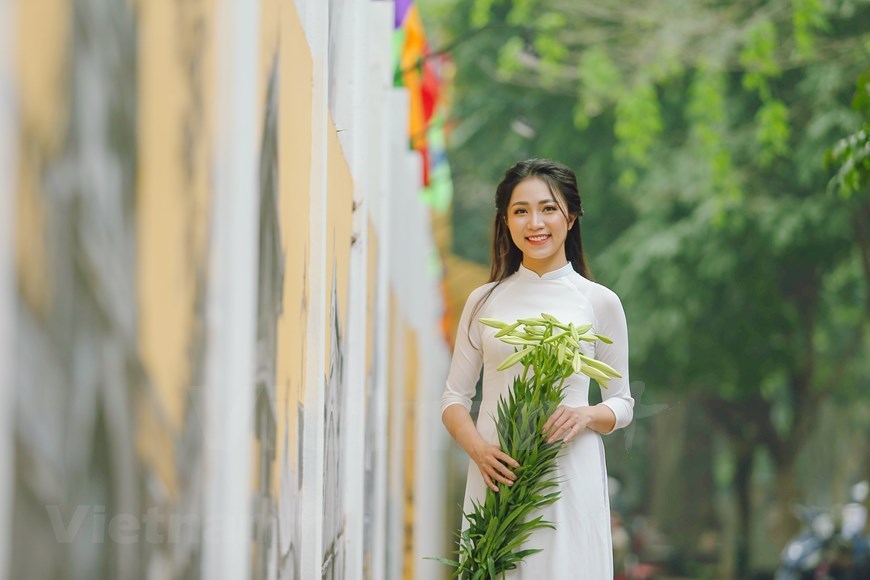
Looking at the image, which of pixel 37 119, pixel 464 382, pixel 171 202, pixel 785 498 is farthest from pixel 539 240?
pixel 785 498

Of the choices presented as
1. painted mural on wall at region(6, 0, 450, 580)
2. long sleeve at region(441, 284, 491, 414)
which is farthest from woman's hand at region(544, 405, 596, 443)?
painted mural on wall at region(6, 0, 450, 580)

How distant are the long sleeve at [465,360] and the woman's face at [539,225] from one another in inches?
7.2

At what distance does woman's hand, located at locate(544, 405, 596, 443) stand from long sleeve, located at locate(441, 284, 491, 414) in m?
0.37

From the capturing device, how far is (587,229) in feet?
70.8

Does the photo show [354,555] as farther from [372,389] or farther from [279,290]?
[279,290]

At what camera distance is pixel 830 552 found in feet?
60.4

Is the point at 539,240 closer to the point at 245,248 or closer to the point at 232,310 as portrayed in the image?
the point at 245,248

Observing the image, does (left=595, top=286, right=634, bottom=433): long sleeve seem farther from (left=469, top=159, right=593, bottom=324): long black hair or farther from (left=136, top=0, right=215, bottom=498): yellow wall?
(left=136, top=0, right=215, bottom=498): yellow wall

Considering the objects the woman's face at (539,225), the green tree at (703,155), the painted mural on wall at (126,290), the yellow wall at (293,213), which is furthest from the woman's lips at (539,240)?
the green tree at (703,155)

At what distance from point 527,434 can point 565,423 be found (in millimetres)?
108

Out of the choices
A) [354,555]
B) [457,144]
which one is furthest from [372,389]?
[457,144]

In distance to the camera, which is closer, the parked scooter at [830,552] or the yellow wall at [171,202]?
the yellow wall at [171,202]

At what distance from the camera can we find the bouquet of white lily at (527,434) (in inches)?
149

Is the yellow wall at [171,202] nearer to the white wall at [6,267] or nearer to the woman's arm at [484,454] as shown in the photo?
the white wall at [6,267]
